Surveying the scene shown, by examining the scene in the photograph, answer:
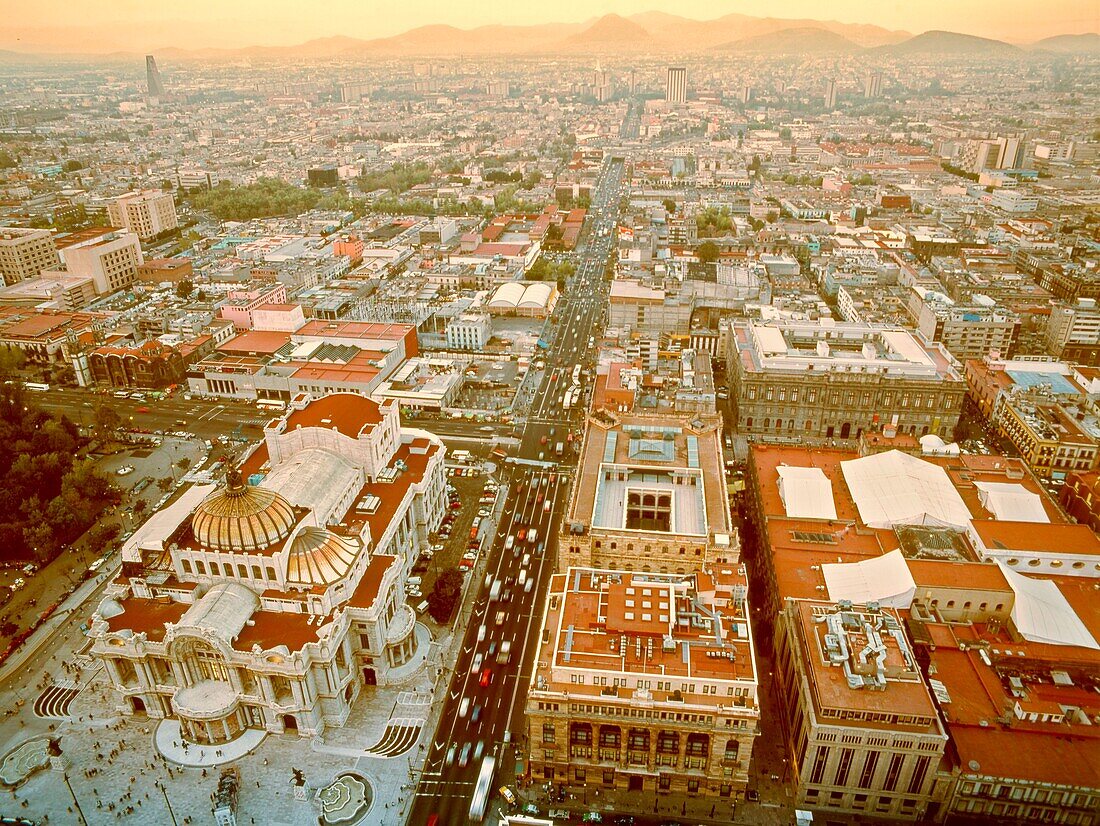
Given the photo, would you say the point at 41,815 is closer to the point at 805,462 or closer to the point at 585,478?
the point at 585,478

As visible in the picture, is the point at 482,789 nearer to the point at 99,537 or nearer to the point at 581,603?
the point at 581,603

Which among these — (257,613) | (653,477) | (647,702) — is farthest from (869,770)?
(257,613)

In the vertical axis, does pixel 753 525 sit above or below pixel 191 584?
below

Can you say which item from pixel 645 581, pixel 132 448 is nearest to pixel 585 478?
pixel 645 581

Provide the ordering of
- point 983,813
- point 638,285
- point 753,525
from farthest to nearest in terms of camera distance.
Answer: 1. point 638,285
2. point 753,525
3. point 983,813

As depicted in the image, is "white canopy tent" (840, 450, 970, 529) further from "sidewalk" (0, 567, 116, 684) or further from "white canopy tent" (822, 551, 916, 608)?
"sidewalk" (0, 567, 116, 684)

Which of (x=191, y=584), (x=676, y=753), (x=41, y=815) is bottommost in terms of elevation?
(x=41, y=815)
